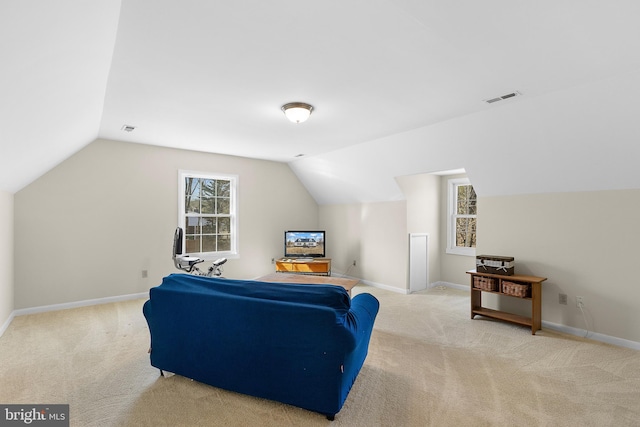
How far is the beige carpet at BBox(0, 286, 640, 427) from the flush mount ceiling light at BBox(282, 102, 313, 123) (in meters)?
2.49

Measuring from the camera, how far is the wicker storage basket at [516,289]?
3.83 metres

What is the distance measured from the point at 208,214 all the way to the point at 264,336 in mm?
4153

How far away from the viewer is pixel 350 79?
9.19 ft

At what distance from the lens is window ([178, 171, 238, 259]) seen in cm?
570

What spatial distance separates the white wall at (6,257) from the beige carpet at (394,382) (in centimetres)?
26

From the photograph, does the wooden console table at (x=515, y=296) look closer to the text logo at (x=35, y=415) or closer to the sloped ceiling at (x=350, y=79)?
the sloped ceiling at (x=350, y=79)

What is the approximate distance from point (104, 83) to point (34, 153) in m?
1.16

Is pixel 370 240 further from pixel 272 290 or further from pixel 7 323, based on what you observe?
pixel 7 323

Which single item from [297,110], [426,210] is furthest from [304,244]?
[297,110]

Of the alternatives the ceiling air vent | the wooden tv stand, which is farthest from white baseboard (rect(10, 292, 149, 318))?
the ceiling air vent

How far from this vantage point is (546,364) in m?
2.97

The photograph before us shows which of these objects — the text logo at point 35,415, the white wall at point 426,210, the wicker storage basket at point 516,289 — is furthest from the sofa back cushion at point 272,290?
the white wall at point 426,210

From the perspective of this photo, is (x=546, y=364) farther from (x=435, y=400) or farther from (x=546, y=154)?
(x=546, y=154)

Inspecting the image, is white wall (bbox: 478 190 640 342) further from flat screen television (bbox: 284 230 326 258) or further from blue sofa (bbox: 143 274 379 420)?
flat screen television (bbox: 284 230 326 258)
